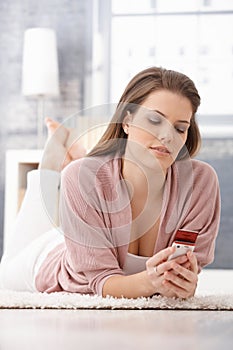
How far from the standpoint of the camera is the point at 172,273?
1.38m

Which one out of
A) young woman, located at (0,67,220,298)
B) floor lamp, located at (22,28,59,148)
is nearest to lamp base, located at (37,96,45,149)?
floor lamp, located at (22,28,59,148)

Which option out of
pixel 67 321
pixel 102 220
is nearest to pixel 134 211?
pixel 102 220

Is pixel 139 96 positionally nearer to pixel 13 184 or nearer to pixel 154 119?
pixel 154 119

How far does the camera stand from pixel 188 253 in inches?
53.6

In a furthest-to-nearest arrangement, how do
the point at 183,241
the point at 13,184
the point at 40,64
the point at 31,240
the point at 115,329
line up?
the point at 40,64
the point at 13,184
the point at 31,240
the point at 183,241
the point at 115,329

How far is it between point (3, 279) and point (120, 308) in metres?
0.97

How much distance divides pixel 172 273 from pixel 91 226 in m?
0.23

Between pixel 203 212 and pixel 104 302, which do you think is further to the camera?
pixel 203 212

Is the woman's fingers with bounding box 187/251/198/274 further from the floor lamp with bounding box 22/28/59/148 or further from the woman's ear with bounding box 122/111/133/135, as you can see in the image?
the floor lamp with bounding box 22/28/59/148

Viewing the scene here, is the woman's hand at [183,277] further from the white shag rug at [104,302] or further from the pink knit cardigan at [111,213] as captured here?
the pink knit cardigan at [111,213]

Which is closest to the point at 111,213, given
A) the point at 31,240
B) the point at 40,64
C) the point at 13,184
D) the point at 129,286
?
the point at 129,286

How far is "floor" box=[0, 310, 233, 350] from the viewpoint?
0.87m

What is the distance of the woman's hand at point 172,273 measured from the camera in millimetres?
1354

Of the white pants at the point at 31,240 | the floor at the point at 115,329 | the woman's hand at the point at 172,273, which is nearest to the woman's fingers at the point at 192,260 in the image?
the woman's hand at the point at 172,273
